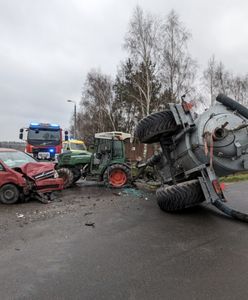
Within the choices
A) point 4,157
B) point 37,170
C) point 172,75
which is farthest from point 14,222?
point 172,75

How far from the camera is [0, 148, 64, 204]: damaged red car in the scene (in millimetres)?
8961

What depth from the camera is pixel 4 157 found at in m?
9.91

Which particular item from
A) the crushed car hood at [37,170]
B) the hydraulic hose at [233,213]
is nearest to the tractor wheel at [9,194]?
the crushed car hood at [37,170]

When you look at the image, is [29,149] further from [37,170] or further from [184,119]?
[184,119]

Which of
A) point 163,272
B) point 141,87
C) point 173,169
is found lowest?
point 163,272

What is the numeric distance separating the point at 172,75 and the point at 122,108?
13213 mm

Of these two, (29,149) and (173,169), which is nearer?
(173,169)

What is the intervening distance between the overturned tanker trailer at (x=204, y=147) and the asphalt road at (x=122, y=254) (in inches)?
21.2

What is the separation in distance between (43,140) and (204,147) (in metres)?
15.2

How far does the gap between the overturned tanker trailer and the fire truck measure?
44.6 ft

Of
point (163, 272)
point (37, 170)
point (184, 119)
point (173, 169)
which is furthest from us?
point (37, 170)

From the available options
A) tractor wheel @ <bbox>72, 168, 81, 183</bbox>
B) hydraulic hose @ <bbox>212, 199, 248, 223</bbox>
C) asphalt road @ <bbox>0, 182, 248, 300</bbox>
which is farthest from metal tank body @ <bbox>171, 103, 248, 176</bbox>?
tractor wheel @ <bbox>72, 168, 81, 183</bbox>

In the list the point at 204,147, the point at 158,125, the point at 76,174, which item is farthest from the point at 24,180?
the point at 204,147

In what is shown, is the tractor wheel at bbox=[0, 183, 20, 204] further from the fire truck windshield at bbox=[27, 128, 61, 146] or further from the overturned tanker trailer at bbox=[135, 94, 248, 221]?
the fire truck windshield at bbox=[27, 128, 61, 146]
